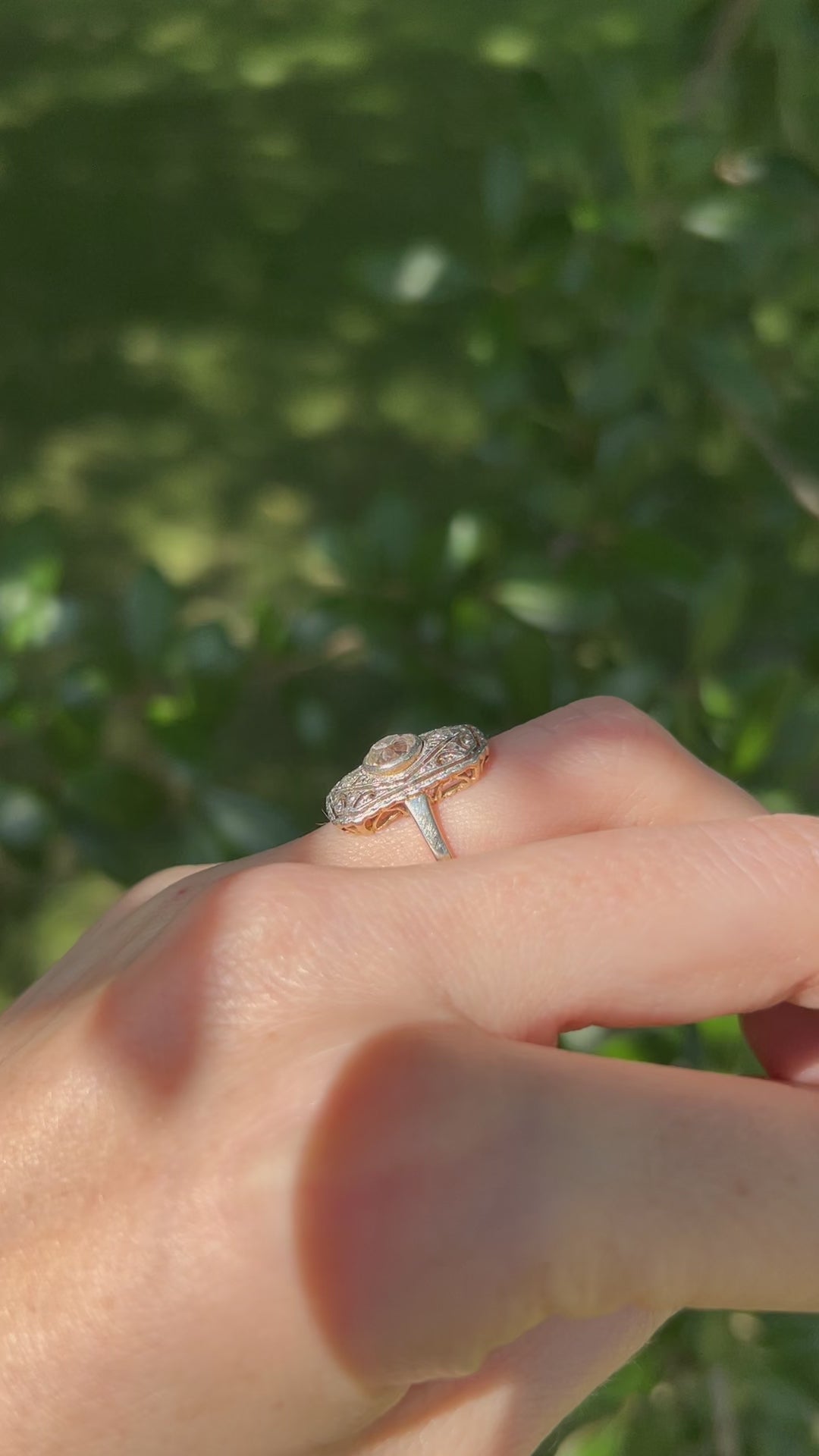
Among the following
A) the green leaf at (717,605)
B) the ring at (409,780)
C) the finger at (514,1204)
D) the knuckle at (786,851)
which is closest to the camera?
the finger at (514,1204)

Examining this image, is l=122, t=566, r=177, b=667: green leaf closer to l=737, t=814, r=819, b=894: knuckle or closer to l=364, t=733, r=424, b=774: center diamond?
l=364, t=733, r=424, b=774: center diamond

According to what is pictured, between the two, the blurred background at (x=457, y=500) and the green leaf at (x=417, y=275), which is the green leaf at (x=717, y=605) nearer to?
the blurred background at (x=457, y=500)

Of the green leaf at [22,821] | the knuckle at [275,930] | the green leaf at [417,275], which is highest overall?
the green leaf at [417,275]

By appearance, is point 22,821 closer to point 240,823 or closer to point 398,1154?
point 240,823

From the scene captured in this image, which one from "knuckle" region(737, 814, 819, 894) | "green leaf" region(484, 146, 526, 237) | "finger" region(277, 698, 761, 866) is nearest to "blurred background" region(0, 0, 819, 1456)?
"green leaf" region(484, 146, 526, 237)

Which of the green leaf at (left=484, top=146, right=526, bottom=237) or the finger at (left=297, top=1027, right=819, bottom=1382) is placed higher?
the green leaf at (left=484, top=146, right=526, bottom=237)

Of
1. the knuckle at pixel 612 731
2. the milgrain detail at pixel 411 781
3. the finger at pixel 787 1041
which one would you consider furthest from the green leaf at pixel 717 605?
the finger at pixel 787 1041
